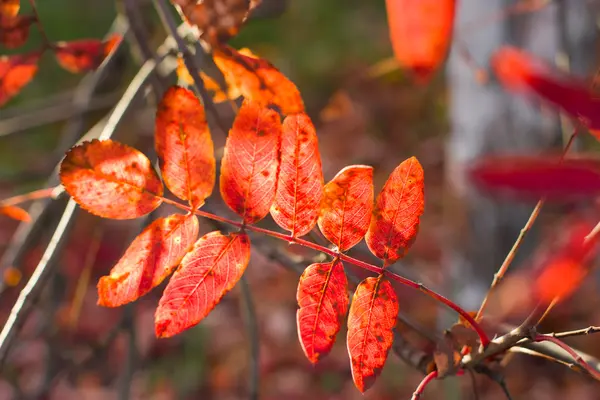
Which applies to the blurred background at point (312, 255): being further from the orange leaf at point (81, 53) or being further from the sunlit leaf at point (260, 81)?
the sunlit leaf at point (260, 81)

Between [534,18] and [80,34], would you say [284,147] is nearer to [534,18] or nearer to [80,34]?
[534,18]

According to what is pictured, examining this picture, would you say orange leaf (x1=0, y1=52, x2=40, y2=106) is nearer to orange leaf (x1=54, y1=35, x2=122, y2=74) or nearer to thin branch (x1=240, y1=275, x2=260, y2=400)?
orange leaf (x1=54, y1=35, x2=122, y2=74)

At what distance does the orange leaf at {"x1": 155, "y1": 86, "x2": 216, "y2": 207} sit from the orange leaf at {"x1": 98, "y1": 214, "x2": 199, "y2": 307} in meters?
0.02

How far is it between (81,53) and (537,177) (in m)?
0.55

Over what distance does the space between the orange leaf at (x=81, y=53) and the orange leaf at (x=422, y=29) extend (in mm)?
330

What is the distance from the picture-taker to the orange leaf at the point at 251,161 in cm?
45

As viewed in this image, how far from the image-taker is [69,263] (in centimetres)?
211

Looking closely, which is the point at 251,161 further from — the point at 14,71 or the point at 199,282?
the point at 14,71

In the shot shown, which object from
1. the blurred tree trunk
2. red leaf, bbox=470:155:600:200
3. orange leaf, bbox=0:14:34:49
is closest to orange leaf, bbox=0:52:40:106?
orange leaf, bbox=0:14:34:49

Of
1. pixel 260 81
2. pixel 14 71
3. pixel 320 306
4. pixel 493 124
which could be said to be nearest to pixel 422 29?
pixel 260 81

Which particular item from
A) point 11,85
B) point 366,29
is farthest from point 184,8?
point 366,29

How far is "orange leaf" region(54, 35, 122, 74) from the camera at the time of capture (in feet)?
2.26

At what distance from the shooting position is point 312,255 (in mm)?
1225

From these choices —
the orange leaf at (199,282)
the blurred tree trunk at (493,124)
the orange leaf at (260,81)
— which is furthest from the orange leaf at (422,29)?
the blurred tree trunk at (493,124)
